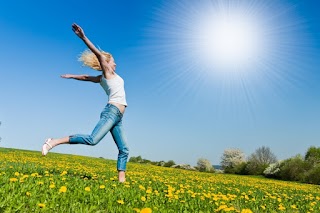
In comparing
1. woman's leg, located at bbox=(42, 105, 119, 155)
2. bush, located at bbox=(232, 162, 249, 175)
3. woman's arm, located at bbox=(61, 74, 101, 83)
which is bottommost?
woman's leg, located at bbox=(42, 105, 119, 155)

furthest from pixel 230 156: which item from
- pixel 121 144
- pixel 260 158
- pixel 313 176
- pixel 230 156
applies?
pixel 121 144

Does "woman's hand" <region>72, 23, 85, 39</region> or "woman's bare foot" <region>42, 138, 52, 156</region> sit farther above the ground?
"woman's hand" <region>72, 23, 85, 39</region>

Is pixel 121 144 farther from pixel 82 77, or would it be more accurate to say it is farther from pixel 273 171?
pixel 273 171

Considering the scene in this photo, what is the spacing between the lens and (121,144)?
732 cm

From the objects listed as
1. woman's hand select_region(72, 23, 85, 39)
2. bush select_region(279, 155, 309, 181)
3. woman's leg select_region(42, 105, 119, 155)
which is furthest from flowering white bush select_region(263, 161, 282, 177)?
woman's hand select_region(72, 23, 85, 39)

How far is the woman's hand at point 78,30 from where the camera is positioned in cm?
640

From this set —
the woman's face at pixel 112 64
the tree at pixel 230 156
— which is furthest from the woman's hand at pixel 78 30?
the tree at pixel 230 156

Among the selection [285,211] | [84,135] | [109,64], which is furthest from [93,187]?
[285,211]

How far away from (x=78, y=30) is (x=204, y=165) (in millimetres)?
67132

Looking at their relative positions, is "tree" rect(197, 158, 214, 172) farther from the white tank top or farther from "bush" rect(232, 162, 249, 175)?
the white tank top

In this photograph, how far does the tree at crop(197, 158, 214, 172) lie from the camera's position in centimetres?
6988

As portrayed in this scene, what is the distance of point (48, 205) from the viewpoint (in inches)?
157

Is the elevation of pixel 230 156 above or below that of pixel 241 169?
above

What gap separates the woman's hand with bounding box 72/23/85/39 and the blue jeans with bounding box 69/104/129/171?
1449 mm
